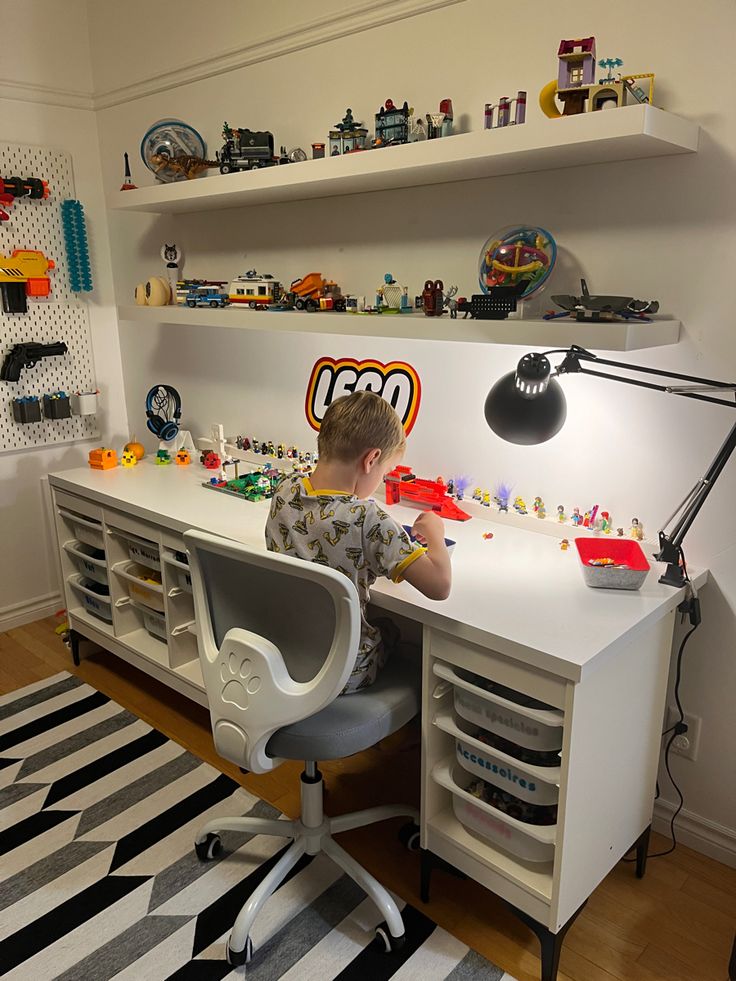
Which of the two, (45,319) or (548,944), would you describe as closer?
(548,944)

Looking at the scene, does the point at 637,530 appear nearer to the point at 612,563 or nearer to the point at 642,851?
the point at 612,563

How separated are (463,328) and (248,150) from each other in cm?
104

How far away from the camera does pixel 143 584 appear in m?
2.51

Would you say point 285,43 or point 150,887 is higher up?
point 285,43

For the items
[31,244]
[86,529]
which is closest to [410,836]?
[86,529]

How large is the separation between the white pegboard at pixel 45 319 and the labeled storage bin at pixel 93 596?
27.4 inches

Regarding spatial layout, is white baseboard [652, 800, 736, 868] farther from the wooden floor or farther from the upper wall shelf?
the upper wall shelf

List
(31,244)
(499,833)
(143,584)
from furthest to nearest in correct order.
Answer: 1. (31,244)
2. (143,584)
3. (499,833)

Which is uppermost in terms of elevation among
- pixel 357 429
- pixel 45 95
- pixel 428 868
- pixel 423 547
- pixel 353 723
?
pixel 45 95

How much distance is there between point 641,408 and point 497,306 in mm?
437

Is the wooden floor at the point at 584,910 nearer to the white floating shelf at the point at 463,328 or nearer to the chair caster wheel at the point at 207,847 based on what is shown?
the chair caster wheel at the point at 207,847

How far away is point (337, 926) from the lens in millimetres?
1763

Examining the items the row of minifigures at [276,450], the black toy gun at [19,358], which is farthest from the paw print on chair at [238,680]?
the black toy gun at [19,358]

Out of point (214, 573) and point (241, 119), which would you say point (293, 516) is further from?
point (241, 119)
